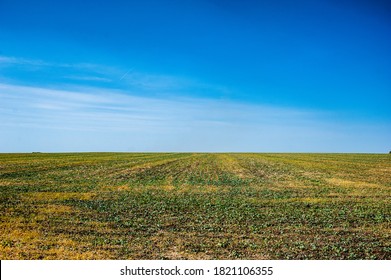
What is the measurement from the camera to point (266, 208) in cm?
2331

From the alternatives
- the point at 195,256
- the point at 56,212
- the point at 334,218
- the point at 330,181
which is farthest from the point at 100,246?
the point at 330,181

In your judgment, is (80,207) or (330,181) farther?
(330,181)

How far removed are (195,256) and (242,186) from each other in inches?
806

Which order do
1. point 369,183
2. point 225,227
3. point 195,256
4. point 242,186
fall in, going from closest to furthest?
point 195,256, point 225,227, point 242,186, point 369,183

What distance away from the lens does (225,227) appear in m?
18.4

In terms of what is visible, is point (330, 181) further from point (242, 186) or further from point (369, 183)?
point (242, 186)

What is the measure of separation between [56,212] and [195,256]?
11.6 meters

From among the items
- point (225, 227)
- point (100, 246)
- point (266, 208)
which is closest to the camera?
point (100, 246)

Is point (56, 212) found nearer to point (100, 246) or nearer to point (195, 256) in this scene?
point (100, 246)

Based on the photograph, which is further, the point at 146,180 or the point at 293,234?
the point at 146,180

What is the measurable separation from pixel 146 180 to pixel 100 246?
22918mm
